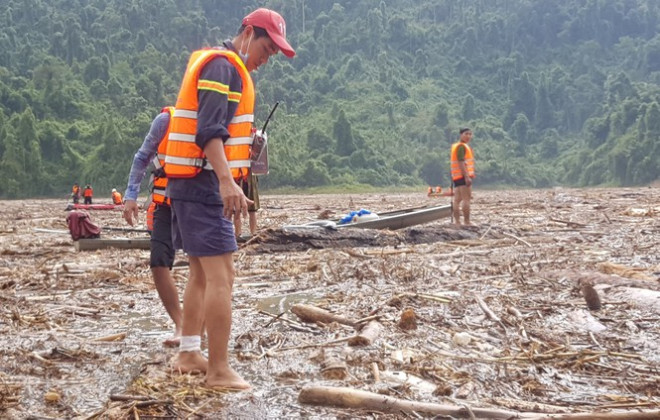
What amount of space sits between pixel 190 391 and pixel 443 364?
1.38 meters

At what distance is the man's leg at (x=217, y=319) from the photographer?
3.76 metres

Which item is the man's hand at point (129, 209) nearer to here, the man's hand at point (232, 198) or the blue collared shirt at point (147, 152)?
the blue collared shirt at point (147, 152)

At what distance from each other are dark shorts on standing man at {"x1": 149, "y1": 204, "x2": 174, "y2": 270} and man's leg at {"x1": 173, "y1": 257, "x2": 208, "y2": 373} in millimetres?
798

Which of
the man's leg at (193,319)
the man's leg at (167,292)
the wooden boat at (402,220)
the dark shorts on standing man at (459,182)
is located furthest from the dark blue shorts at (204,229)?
A: the dark shorts on standing man at (459,182)

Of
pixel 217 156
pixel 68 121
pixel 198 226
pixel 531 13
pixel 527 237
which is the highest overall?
pixel 531 13

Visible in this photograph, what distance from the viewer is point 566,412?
325 centimetres

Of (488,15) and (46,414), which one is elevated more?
(488,15)

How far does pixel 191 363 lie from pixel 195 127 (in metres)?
1.27

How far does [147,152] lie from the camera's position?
530 cm

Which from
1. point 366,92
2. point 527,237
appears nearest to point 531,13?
point 366,92

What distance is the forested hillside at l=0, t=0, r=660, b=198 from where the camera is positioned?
60781mm

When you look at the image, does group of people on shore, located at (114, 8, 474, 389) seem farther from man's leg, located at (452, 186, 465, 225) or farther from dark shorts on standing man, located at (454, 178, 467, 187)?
man's leg, located at (452, 186, 465, 225)

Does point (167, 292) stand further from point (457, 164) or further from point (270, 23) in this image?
point (457, 164)

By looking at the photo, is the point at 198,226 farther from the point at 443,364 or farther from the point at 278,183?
the point at 278,183
